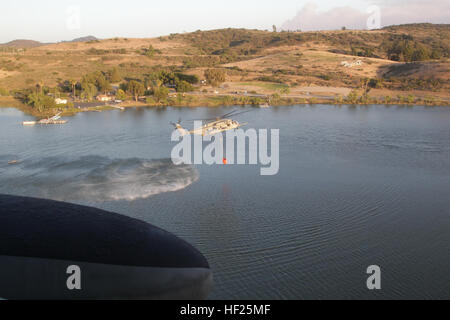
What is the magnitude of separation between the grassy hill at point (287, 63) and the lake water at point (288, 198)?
54.1 metres

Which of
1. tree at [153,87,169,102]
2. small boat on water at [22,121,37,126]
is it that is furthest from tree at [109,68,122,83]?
small boat on water at [22,121,37,126]

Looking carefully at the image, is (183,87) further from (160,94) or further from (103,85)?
→ (103,85)

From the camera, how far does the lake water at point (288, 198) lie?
57.7ft

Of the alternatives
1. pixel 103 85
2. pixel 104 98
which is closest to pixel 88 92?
pixel 104 98

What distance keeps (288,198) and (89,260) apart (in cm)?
1742

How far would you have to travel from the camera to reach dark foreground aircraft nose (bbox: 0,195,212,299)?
1220cm

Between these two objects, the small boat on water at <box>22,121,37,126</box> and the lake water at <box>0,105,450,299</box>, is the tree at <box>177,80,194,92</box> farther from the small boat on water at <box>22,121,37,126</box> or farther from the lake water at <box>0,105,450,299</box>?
the small boat on water at <box>22,121,37,126</box>

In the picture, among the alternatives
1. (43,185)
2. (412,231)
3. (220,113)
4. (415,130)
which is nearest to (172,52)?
(220,113)

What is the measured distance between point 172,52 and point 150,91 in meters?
88.6

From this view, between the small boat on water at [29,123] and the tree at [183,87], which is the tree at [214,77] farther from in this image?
the small boat on water at [29,123]

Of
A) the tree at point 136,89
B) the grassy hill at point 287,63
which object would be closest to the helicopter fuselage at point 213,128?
the tree at point 136,89

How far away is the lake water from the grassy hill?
2132 inches

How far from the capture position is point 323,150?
137 feet

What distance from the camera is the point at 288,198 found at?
2725 centimetres
